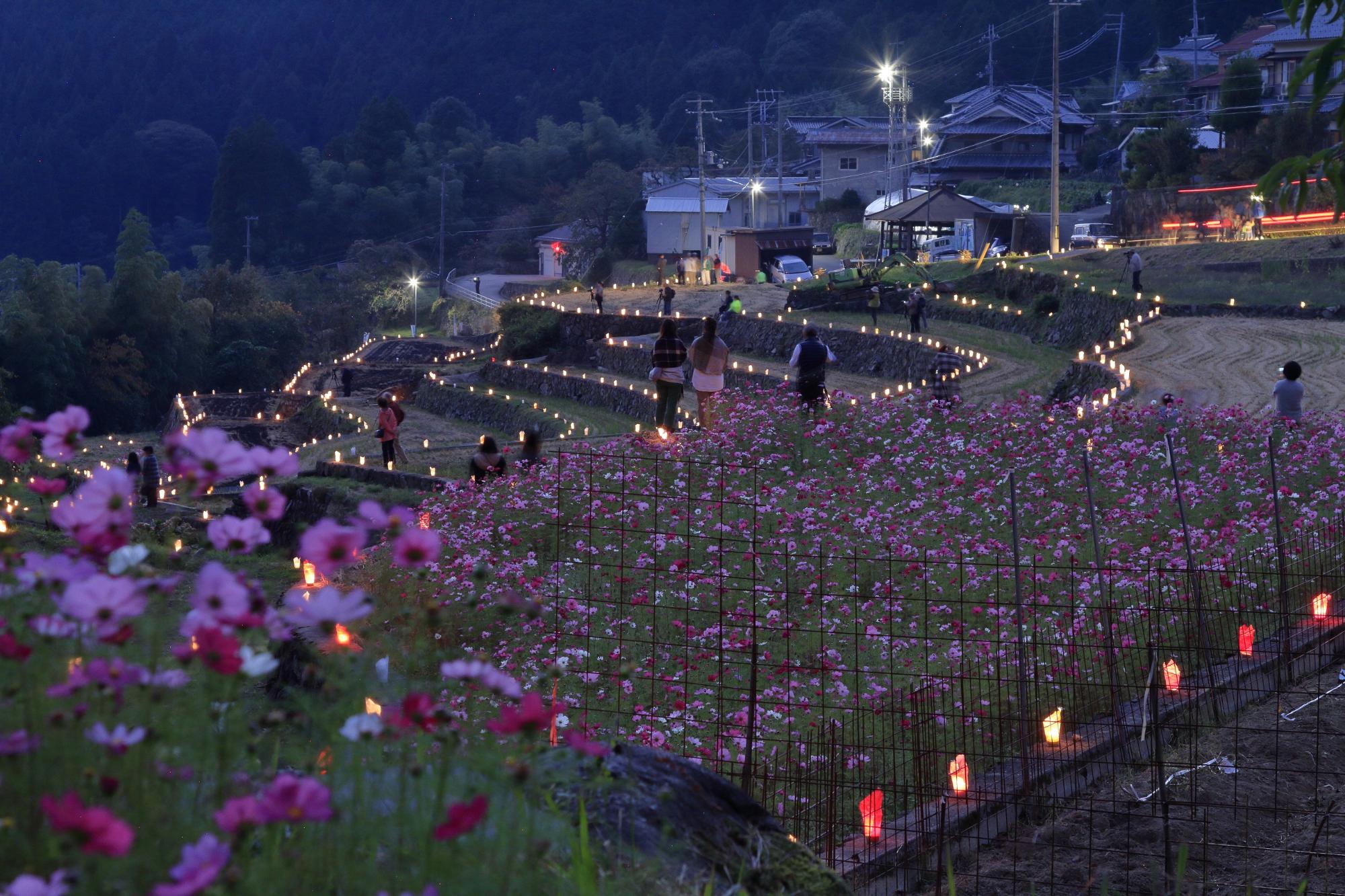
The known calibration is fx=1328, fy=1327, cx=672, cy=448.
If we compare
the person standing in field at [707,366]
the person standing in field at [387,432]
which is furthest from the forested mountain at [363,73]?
the person standing in field at [707,366]

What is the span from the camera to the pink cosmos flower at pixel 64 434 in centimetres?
219

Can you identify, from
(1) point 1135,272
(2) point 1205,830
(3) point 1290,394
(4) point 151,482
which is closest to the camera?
(2) point 1205,830

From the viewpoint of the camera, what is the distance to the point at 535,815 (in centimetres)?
259

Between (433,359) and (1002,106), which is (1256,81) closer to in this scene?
(1002,106)

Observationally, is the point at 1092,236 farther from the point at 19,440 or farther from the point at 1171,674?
the point at 19,440

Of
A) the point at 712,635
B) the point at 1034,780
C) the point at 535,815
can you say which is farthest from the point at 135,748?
the point at 712,635

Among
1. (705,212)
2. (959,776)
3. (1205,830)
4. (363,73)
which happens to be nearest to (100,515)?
(1205,830)

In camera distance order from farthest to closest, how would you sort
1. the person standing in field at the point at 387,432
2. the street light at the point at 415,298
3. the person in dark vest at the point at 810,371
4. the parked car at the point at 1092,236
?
the street light at the point at 415,298, the parked car at the point at 1092,236, the person standing in field at the point at 387,432, the person in dark vest at the point at 810,371

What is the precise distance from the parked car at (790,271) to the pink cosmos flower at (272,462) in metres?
40.9

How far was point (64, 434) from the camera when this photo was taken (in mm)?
2213

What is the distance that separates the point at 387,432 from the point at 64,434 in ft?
56.0

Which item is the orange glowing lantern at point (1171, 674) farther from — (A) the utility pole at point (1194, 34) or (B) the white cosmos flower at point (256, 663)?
(A) the utility pole at point (1194, 34)

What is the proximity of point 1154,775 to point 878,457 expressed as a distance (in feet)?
23.7

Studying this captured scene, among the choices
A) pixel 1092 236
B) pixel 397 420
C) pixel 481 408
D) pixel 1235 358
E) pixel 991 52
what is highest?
pixel 991 52
